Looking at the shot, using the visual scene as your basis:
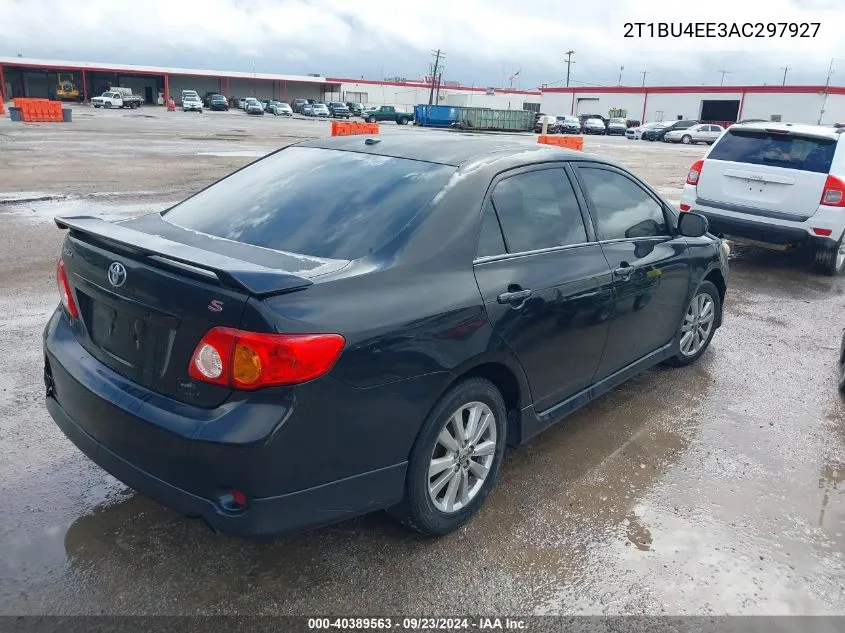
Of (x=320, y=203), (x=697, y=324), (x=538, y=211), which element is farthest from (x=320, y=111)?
(x=320, y=203)

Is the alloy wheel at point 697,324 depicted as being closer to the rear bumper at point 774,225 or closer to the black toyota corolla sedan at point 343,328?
the black toyota corolla sedan at point 343,328

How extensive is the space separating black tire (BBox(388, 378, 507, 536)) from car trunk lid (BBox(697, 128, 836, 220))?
20.7 ft

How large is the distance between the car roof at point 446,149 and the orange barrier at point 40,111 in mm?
40972

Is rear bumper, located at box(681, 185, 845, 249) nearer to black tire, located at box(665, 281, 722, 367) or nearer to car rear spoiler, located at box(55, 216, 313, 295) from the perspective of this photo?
black tire, located at box(665, 281, 722, 367)

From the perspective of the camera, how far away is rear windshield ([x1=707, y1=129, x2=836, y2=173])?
796 cm

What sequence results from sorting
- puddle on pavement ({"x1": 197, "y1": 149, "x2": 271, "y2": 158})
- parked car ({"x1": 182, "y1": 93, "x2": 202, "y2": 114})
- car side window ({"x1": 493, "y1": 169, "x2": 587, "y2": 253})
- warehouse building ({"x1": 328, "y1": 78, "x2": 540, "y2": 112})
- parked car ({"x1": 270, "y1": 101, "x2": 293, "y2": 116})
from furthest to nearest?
warehouse building ({"x1": 328, "y1": 78, "x2": 540, "y2": 112}) < parked car ({"x1": 270, "y1": 101, "x2": 293, "y2": 116}) < parked car ({"x1": 182, "y1": 93, "x2": 202, "y2": 114}) < puddle on pavement ({"x1": 197, "y1": 149, "x2": 271, "y2": 158}) < car side window ({"x1": 493, "y1": 169, "x2": 587, "y2": 253})

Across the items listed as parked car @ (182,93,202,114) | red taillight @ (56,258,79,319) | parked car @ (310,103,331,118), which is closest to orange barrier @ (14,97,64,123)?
parked car @ (182,93,202,114)

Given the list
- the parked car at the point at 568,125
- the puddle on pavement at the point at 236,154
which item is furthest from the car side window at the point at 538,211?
the parked car at the point at 568,125

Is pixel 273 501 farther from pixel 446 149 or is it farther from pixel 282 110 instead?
pixel 282 110

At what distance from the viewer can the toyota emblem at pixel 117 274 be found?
2656 millimetres

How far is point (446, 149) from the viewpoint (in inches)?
142

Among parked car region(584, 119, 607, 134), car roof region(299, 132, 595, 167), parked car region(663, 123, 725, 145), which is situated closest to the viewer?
car roof region(299, 132, 595, 167)

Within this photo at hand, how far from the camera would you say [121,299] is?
8.79 ft

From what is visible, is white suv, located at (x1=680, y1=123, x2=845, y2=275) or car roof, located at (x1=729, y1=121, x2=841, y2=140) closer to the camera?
white suv, located at (x1=680, y1=123, x2=845, y2=275)
